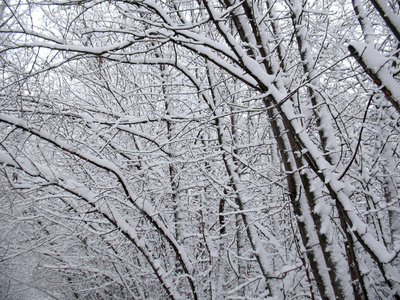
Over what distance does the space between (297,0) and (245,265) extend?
4.62 metres

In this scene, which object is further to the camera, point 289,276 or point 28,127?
point 289,276

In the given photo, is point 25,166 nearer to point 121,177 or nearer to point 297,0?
point 121,177

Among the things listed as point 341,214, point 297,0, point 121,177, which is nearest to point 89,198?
point 121,177

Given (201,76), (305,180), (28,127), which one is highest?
(201,76)

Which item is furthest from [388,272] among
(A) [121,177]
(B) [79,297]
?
(B) [79,297]

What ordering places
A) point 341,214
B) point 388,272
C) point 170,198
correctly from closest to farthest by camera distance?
point 388,272
point 341,214
point 170,198

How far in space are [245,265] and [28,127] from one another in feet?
14.7

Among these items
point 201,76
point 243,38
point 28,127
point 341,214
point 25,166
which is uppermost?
point 201,76

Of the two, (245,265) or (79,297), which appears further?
(79,297)

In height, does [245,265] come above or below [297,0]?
below

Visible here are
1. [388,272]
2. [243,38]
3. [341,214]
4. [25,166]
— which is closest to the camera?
[388,272]

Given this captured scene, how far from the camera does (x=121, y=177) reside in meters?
3.26

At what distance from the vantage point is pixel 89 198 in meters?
3.24

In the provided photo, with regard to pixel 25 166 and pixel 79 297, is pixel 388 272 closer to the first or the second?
pixel 25 166
